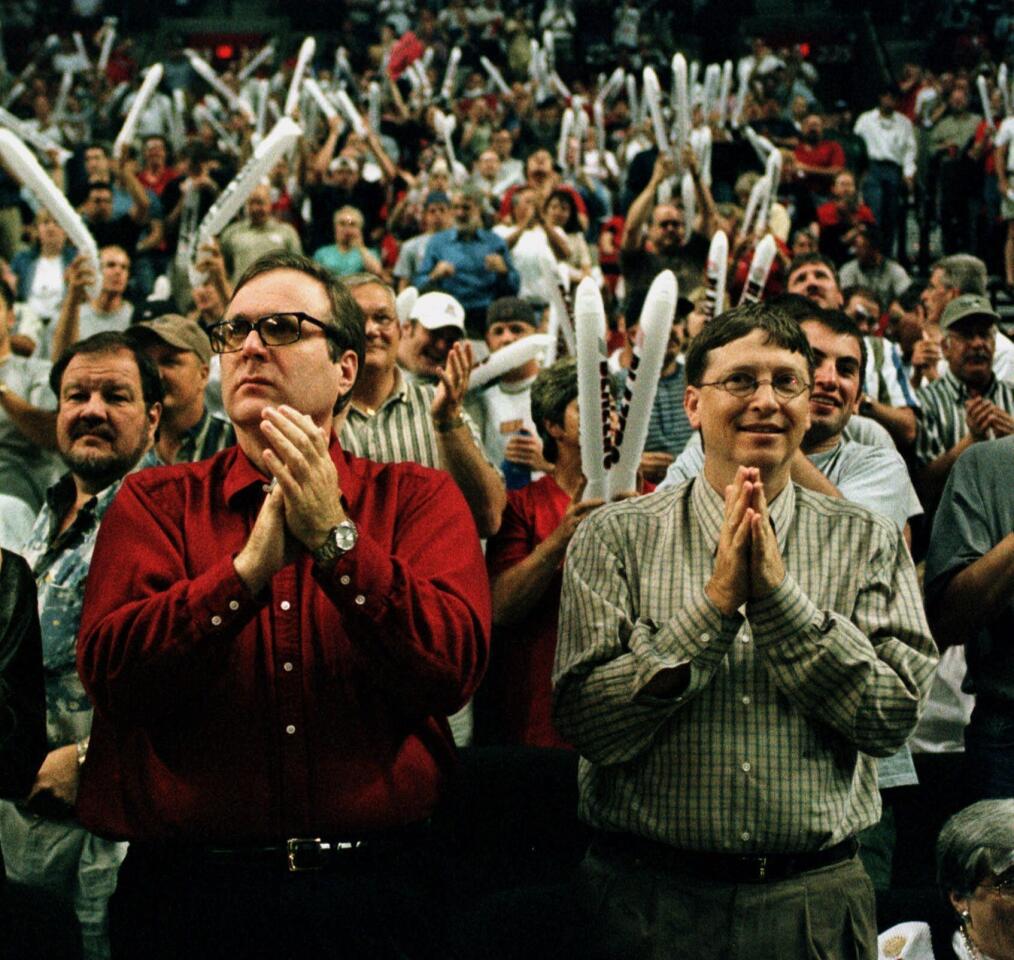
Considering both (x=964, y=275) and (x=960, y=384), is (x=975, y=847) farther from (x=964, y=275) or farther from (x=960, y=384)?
(x=964, y=275)

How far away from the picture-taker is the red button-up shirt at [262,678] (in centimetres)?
205

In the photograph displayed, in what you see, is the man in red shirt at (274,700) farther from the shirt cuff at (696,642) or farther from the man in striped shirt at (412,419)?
the man in striped shirt at (412,419)

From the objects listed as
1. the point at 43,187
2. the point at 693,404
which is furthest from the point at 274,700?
the point at 43,187

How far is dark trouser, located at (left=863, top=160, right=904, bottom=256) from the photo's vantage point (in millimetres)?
12125

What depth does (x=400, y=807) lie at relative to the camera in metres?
2.16

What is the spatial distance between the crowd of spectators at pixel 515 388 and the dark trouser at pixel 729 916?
0.54 feet

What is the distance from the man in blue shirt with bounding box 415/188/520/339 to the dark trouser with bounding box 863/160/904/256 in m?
4.69

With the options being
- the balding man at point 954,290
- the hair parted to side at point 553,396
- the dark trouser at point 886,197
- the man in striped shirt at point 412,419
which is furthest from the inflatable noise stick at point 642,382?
the dark trouser at point 886,197

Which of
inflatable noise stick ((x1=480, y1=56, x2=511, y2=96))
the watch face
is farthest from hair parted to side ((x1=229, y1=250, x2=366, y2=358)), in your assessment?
inflatable noise stick ((x1=480, y1=56, x2=511, y2=96))

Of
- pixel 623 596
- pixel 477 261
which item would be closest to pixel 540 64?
pixel 477 261

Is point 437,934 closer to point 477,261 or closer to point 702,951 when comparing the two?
point 702,951

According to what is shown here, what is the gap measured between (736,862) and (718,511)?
59cm

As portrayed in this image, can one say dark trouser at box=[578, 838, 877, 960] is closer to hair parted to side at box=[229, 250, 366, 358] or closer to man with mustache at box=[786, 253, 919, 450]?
hair parted to side at box=[229, 250, 366, 358]

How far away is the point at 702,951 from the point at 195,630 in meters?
0.97
